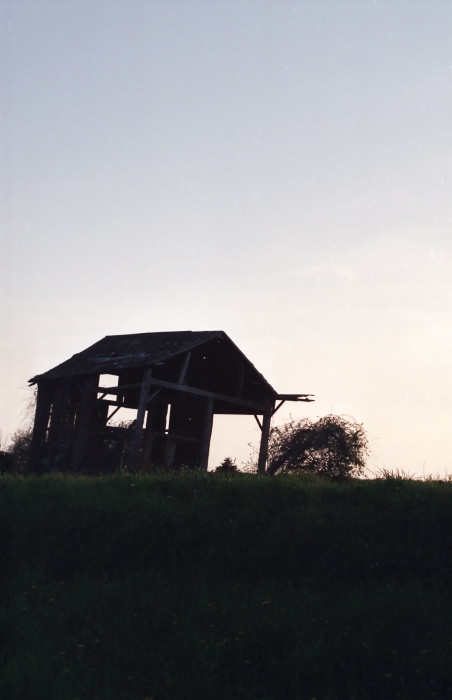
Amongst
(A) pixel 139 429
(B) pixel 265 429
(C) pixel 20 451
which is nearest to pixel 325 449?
(B) pixel 265 429

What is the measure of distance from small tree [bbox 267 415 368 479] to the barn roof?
5.96ft

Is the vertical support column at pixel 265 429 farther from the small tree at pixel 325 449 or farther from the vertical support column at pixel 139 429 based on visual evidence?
the vertical support column at pixel 139 429

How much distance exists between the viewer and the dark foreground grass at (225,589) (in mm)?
6992

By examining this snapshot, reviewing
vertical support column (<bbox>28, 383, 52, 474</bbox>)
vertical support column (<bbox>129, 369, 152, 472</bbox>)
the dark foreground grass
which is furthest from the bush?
the dark foreground grass

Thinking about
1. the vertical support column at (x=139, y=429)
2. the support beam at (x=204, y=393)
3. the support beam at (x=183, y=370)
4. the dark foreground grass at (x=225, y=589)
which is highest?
the support beam at (x=183, y=370)

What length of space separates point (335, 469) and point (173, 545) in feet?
45.8

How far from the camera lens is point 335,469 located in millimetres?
23719

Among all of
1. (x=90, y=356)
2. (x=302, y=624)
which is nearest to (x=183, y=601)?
(x=302, y=624)

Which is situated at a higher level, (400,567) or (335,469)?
(335,469)

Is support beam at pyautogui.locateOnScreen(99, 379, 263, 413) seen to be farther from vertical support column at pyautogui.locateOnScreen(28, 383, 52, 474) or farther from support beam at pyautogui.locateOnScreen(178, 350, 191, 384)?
Result: vertical support column at pyautogui.locateOnScreen(28, 383, 52, 474)

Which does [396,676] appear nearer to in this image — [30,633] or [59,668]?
[59,668]

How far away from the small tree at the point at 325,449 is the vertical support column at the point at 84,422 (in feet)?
19.2

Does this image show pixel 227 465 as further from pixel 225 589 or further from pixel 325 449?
pixel 225 589

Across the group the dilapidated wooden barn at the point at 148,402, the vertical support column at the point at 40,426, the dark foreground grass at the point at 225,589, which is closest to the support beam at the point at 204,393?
Result: the dilapidated wooden barn at the point at 148,402
